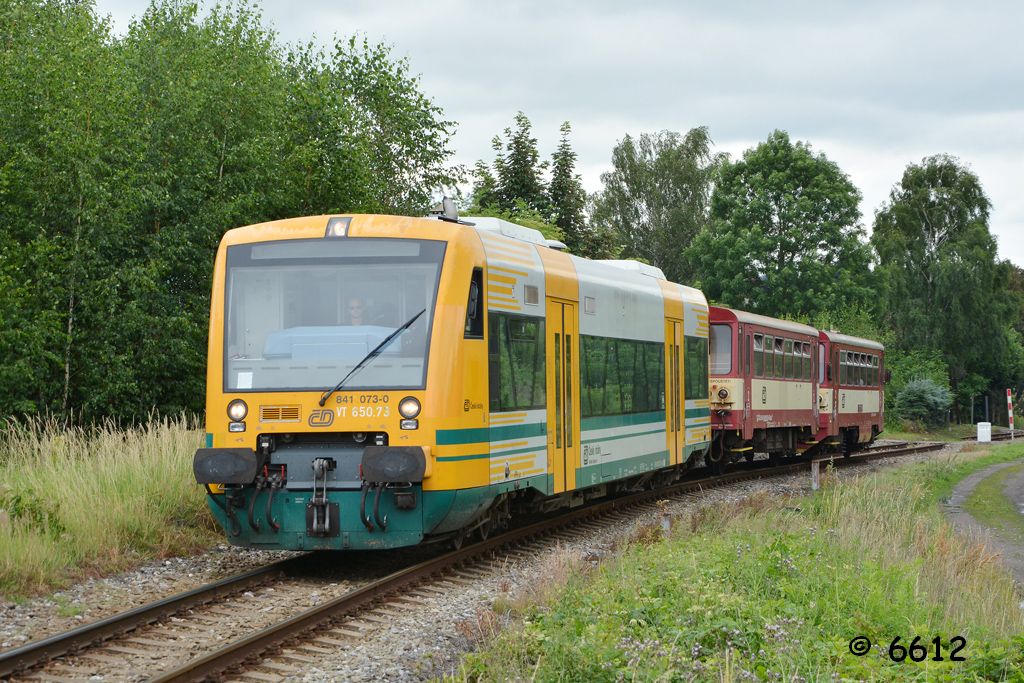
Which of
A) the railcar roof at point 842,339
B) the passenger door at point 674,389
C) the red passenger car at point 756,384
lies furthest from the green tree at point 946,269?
the passenger door at point 674,389

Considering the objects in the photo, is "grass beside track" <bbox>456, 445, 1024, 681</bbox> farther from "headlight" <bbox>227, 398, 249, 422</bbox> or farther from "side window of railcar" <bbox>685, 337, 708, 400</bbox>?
"side window of railcar" <bbox>685, 337, 708, 400</bbox>

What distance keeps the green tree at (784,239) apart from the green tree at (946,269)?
24.3 feet

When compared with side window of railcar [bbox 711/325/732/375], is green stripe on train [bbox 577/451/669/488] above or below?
below

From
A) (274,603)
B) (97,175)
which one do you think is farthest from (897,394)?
(274,603)

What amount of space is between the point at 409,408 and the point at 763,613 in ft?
12.2

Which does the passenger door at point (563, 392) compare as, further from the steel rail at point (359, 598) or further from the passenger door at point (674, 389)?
the passenger door at point (674, 389)

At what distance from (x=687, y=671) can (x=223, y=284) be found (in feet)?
19.3

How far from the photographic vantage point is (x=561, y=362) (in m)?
12.8

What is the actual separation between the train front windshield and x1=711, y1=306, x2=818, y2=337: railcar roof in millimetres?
12849

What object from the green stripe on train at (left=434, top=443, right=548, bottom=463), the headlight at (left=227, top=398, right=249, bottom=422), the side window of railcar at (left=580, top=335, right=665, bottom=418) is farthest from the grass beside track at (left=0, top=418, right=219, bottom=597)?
the side window of railcar at (left=580, top=335, right=665, bottom=418)

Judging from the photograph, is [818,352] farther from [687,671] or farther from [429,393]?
[687,671]

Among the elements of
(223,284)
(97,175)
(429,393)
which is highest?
(97,175)

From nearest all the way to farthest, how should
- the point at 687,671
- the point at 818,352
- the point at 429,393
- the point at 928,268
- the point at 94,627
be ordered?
the point at 687,671 < the point at 94,627 < the point at 429,393 < the point at 818,352 < the point at 928,268

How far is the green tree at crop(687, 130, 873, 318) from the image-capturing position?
177ft
